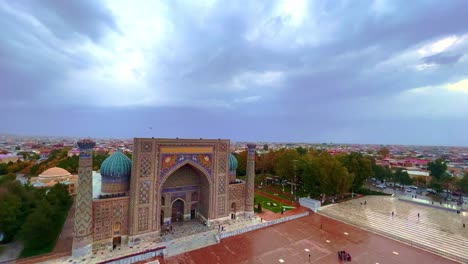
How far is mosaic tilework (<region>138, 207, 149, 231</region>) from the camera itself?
50.7 feet

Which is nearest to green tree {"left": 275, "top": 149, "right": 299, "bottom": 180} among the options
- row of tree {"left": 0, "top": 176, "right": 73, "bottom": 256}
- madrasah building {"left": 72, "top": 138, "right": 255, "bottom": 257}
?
madrasah building {"left": 72, "top": 138, "right": 255, "bottom": 257}

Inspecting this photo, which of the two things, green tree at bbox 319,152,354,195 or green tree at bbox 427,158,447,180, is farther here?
green tree at bbox 427,158,447,180

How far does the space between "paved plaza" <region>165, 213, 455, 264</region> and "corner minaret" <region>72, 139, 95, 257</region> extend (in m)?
5.16

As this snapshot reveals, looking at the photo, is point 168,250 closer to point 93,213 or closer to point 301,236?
point 93,213

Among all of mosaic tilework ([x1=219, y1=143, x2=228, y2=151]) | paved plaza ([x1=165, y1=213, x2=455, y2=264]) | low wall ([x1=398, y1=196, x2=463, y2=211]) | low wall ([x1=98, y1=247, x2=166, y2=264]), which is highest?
mosaic tilework ([x1=219, y1=143, x2=228, y2=151])

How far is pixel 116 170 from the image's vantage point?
1596 centimetres

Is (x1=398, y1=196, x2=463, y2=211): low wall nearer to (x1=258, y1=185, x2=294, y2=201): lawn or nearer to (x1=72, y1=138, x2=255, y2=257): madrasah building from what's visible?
(x1=258, y1=185, x2=294, y2=201): lawn

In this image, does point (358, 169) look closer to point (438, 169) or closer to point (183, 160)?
point (438, 169)

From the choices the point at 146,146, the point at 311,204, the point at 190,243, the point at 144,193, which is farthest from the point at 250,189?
the point at 146,146

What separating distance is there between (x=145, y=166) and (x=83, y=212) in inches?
175

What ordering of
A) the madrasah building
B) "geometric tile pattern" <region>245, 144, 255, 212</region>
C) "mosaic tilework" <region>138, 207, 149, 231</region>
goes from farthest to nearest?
"geometric tile pattern" <region>245, 144, 255, 212</region> < "mosaic tilework" <region>138, 207, 149, 231</region> < the madrasah building

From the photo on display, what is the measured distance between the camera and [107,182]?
16.0 meters

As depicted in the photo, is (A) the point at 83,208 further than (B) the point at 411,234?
No

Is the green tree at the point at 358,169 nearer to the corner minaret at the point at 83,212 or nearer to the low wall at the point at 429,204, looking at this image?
the low wall at the point at 429,204
